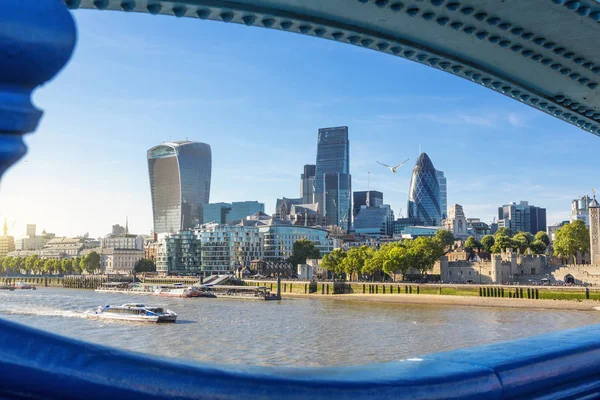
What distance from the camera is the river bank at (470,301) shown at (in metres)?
47.9

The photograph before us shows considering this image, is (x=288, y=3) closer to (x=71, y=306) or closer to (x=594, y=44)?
(x=594, y=44)

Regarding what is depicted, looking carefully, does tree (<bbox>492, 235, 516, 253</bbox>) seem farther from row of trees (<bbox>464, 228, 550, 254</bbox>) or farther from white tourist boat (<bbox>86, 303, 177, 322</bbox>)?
white tourist boat (<bbox>86, 303, 177, 322</bbox>)

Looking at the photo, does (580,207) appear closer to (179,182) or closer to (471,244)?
(471,244)

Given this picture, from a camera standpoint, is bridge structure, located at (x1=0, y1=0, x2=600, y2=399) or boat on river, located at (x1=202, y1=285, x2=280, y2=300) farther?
boat on river, located at (x1=202, y1=285, x2=280, y2=300)

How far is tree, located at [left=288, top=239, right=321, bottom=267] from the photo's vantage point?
9619 centimetres

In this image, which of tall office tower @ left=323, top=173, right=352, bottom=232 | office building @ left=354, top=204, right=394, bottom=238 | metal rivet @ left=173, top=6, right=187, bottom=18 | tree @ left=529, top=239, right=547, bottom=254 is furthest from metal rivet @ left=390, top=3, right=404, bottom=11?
tall office tower @ left=323, top=173, right=352, bottom=232

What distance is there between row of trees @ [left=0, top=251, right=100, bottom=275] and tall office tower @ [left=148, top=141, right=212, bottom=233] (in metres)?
43.9

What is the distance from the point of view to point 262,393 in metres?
1.66

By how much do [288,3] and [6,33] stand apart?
3.98m

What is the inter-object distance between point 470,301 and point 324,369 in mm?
53975

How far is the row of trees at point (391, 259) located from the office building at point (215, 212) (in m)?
94.5

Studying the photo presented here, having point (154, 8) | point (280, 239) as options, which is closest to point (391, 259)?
point (280, 239)

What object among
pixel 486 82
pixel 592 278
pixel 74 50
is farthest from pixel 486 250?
pixel 74 50

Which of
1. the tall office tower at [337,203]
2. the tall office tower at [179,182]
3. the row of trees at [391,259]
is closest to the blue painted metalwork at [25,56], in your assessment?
the row of trees at [391,259]
